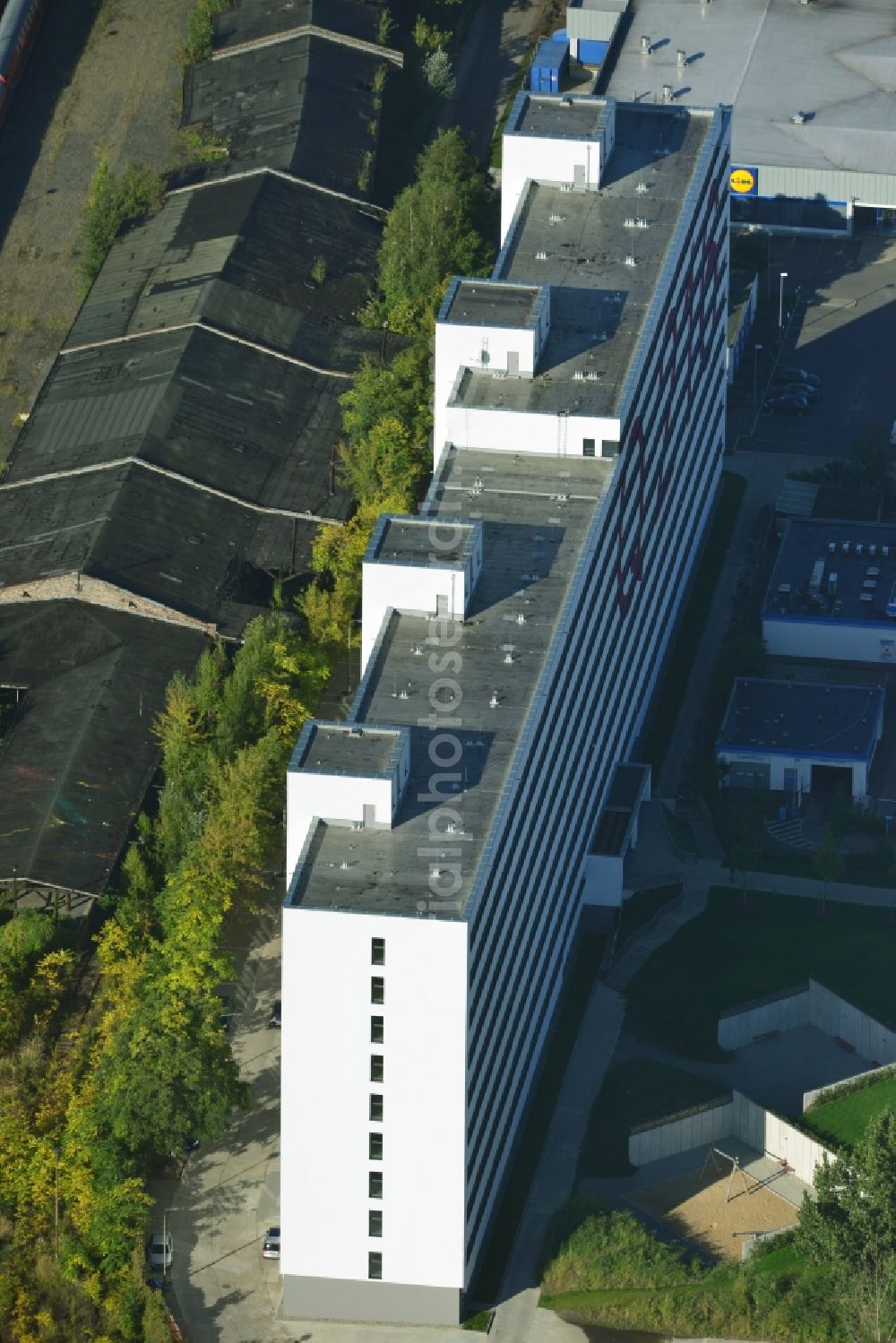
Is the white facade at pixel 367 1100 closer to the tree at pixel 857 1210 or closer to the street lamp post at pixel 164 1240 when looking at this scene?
the street lamp post at pixel 164 1240

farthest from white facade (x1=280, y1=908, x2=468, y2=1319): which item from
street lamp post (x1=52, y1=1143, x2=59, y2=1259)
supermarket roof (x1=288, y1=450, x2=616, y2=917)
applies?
street lamp post (x1=52, y1=1143, x2=59, y2=1259)

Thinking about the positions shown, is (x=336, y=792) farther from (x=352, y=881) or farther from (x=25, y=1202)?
(x=25, y=1202)

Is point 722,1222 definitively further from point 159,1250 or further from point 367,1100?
point 159,1250

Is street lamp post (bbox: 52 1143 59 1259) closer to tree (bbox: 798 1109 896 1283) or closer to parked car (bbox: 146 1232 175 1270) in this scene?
parked car (bbox: 146 1232 175 1270)

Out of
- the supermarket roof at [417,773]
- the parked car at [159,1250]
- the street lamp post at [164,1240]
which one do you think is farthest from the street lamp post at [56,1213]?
the supermarket roof at [417,773]

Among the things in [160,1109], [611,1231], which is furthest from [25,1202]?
[611,1231]
